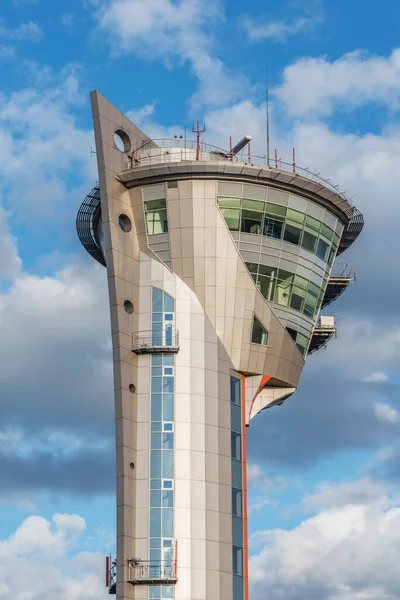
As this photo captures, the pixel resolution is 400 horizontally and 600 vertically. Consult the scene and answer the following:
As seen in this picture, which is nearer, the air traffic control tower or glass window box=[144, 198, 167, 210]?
the air traffic control tower

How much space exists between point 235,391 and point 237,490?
7.02m

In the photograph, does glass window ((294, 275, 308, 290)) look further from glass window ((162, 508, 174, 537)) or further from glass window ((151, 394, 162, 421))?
glass window ((162, 508, 174, 537))

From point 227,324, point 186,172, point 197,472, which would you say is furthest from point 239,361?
point 186,172

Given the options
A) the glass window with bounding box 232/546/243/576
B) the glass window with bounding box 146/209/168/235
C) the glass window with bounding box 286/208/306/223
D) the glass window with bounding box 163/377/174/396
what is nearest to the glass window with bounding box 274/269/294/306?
the glass window with bounding box 286/208/306/223

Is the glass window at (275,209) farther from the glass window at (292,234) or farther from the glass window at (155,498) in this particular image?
the glass window at (155,498)

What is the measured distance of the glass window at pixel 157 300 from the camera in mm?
78938

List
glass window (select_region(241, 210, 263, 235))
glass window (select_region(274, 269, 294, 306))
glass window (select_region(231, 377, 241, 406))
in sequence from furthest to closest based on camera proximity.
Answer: glass window (select_region(274, 269, 294, 306)) → glass window (select_region(241, 210, 263, 235)) → glass window (select_region(231, 377, 241, 406))

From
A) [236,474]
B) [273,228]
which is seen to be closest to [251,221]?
[273,228]

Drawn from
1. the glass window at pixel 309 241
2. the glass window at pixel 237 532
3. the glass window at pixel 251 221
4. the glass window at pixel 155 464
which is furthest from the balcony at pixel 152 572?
the glass window at pixel 309 241

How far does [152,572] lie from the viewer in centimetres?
7256

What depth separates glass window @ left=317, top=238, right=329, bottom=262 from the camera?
84188 millimetres

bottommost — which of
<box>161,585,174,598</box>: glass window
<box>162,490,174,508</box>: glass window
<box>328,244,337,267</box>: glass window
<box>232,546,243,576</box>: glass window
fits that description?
<box>161,585,174,598</box>: glass window

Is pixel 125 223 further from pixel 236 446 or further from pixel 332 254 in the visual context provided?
pixel 236 446

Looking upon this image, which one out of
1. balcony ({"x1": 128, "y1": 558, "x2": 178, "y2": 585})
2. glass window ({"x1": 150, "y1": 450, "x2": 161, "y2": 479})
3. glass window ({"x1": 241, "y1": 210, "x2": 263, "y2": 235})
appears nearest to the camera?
balcony ({"x1": 128, "y1": 558, "x2": 178, "y2": 585})
